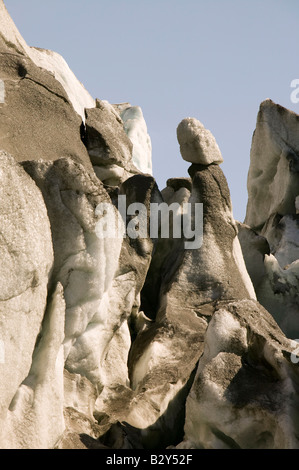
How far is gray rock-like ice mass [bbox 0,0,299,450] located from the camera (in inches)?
270

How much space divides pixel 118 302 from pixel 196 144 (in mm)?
2604

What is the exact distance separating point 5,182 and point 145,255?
10.4ft

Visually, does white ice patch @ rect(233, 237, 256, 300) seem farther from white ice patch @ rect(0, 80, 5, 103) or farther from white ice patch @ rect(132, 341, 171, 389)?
white ice patch @ rect(0, 80, 5, 103)

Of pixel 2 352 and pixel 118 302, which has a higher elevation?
pixel 118 302

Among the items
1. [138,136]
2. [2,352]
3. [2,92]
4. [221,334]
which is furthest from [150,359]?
[138,136]

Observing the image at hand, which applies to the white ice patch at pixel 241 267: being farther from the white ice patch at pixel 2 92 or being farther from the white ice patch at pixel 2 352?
the white ice patch at pixel 2 352

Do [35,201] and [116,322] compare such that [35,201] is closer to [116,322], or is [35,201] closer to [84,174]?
[84,174]

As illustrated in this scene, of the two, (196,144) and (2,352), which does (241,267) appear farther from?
(2,352)

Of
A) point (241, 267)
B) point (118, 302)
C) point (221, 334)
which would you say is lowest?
point (221, 334)

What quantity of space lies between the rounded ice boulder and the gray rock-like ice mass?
2 centimetres

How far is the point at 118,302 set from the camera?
8.68m

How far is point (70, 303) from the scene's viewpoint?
767 cm

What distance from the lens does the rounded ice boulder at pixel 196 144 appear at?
10.5 m
